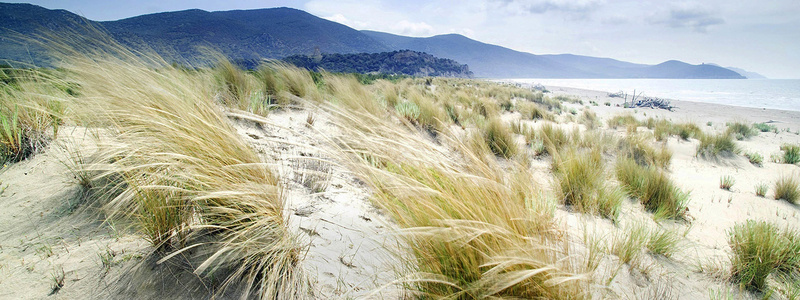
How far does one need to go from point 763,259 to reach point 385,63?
173 feet

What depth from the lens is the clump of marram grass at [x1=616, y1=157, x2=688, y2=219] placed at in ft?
9.23

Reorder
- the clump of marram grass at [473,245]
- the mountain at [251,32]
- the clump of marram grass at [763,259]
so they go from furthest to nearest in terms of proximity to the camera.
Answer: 1. the mountain at [251,32]
2. the clump of marram grass at [763,259]
3. the clump of marram grass at [473,245]

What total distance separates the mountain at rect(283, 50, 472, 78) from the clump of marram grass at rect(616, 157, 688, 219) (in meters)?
34.5

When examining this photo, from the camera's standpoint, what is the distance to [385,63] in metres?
52.1

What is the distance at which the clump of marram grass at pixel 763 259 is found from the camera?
5.81 ft

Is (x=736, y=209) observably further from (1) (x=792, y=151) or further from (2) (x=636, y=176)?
(1) (x=792, y=151)

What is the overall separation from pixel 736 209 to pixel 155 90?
5.59m

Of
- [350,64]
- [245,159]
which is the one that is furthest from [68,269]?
[350,64]

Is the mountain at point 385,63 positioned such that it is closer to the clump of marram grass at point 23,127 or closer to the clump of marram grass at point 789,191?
the clump of marram grass at point 23,127

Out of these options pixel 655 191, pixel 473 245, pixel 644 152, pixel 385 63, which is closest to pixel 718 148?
pixel 644 152

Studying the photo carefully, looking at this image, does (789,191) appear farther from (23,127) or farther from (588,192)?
(23,127)

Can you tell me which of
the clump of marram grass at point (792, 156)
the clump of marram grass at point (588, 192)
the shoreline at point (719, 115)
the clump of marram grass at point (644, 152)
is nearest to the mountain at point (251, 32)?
the shoreline at point (719, 115)

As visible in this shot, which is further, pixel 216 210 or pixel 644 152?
pixel 644 152

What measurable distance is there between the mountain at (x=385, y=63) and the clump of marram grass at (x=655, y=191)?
113 ft
